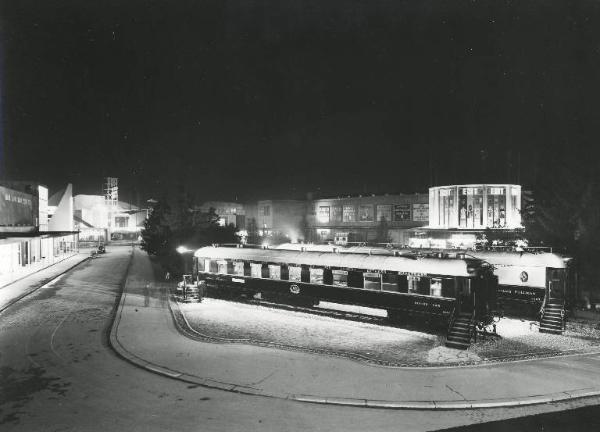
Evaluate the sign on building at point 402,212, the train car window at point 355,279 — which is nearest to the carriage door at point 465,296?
the train car window at point 355,279

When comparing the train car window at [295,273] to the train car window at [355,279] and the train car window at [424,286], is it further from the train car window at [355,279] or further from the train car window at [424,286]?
the train car window at [424,286]

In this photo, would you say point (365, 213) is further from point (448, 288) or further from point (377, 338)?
point (377, 338)

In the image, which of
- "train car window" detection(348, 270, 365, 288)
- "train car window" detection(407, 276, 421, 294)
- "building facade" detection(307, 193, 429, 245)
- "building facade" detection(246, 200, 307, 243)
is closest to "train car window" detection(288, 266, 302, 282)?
"train car window" detection(348, 270, 365, 288)

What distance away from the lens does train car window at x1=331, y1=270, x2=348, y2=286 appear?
22266 millimetres

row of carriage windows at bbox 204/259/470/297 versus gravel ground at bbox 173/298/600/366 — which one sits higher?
row of carriage windows at bbox 204/259/470/297

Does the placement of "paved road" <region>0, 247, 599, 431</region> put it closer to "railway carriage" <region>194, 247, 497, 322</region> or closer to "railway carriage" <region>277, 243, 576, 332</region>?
"railway carriage" <region>194, 247, 497, 322</region>

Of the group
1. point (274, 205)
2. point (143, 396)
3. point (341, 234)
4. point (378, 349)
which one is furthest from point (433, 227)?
point (143, 396)

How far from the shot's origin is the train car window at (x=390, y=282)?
2050 cm

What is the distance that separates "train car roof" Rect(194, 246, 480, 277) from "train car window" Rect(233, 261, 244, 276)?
0.32 meters

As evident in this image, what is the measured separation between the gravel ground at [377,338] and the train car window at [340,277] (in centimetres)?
184

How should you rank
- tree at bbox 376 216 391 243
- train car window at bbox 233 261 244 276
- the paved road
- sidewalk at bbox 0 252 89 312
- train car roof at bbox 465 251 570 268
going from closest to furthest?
the paved road
train car roof at bbox 465 251 570 268
sidewalk at bbox 0 252 89 312
train car window at bbox 233 261 244 276
tree at bbox 376 216 391 243

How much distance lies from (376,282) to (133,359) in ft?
37.7

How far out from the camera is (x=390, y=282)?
20.7m

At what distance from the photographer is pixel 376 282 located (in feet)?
69.4
